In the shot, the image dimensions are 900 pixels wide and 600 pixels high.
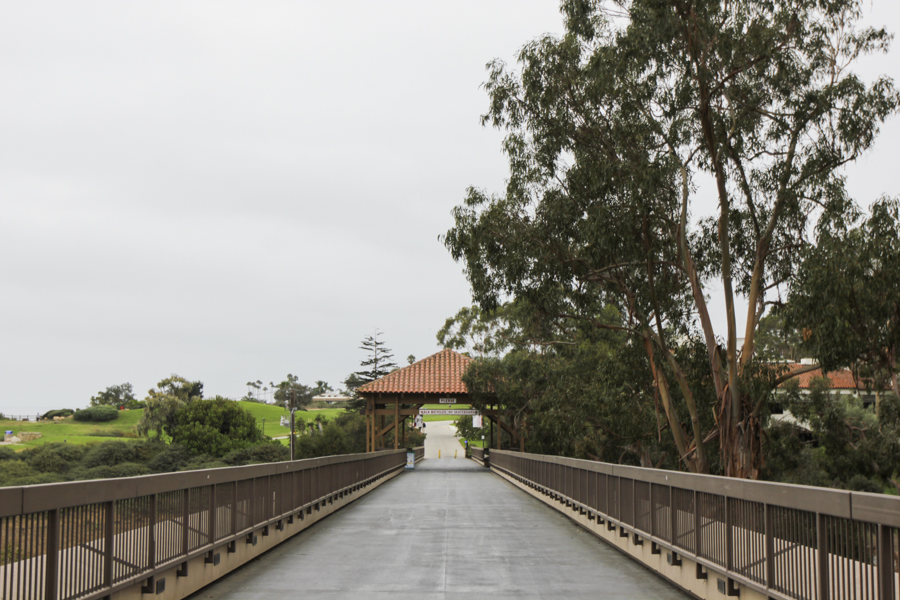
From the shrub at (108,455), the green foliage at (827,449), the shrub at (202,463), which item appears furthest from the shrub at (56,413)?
the green foliage at (827,449)

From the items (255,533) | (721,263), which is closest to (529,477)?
(721,263)

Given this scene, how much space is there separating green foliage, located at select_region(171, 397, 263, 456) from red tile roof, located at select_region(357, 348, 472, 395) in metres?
25.7

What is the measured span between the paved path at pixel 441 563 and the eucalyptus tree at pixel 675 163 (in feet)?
20.3

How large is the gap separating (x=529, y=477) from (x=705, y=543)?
1683 centimetres

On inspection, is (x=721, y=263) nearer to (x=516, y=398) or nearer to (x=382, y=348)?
(x=516, y=398)

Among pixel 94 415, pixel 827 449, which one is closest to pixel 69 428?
pixel 94 415

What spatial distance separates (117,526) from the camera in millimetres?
7055

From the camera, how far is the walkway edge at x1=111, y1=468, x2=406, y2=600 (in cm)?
788

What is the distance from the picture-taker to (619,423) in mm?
30547

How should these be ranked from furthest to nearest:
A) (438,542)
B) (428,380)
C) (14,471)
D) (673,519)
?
(428,380) < (14,471) < (438,542) < (673,519)

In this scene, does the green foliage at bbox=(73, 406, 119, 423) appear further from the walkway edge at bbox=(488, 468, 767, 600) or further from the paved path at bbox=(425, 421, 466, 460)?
the walkway edge at bbox=(488, 468, 767, 600)

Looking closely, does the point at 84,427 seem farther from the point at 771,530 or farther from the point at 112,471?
the point at 771,530

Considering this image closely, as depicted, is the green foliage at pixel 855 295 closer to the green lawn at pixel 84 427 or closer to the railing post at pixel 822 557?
the railing post at pixel 822 557

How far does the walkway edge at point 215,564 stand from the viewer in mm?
7875
